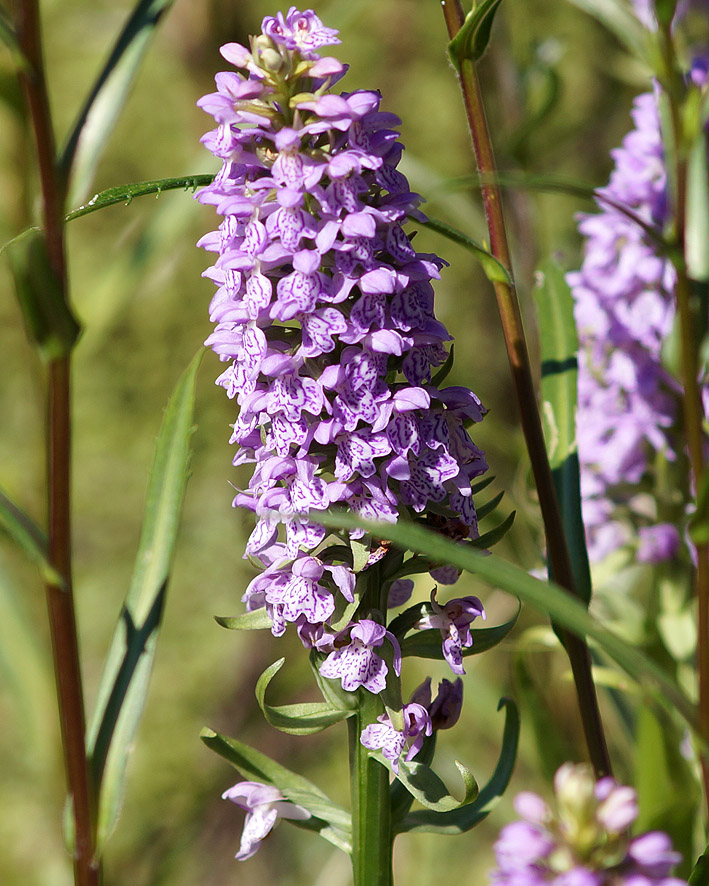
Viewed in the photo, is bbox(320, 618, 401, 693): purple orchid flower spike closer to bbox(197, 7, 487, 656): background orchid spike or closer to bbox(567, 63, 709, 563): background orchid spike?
bbox(197, 7, 487, 656): background orchid spike

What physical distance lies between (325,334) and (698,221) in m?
0.63

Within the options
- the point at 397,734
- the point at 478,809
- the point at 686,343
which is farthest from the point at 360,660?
the point at 686,343

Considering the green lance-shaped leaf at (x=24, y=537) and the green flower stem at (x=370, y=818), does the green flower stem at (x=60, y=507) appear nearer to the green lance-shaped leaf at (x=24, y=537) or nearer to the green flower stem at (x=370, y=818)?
the green lance-shaped leaf at (x=24, y=537)

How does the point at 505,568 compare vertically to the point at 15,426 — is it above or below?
below

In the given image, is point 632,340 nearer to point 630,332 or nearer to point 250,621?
point 630,332

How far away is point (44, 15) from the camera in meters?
2.37

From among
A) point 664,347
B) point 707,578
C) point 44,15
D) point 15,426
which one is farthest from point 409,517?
point 44,15

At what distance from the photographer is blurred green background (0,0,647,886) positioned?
143 cm

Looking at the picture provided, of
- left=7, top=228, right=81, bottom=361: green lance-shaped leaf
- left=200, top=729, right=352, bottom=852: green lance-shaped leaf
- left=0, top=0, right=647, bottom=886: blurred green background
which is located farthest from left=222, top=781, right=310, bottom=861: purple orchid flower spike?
left=0, top=0, right=647, bottom=886: blurred green background

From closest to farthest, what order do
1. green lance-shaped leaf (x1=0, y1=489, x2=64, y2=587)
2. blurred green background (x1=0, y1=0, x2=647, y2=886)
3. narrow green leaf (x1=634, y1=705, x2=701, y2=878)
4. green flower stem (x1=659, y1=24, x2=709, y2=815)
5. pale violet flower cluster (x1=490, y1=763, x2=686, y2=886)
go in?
pale violet flower cluster (x1=490, y1=763, x2=686, y2=886), green lance-shaped leaf (x1=0, y1=489, x2=64, y2=587), green flower stem (x1=659, y1=24, x2=709, y2=815), narrow green leaf (x1=634, y1=705, x2=701, y2=878), blurred green background (x1=0, y1=0, x2=647, y2=886)

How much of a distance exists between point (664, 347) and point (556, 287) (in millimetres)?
320

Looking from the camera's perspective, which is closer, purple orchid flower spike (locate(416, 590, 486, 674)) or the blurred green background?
purple orchid flower spike (locate(416, 590, 486, 674))

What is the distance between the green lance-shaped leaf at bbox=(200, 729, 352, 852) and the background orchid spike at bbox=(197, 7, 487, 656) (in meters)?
0.12

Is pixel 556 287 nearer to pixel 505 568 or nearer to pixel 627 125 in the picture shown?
pixel 505 568
